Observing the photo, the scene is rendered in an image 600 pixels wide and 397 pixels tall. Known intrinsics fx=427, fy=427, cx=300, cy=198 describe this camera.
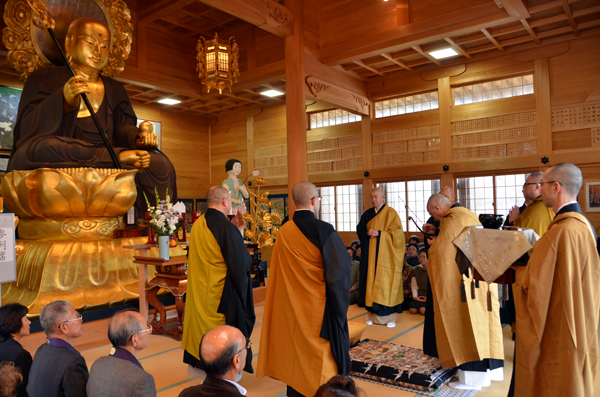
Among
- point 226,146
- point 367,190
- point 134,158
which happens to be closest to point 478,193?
point 367,190

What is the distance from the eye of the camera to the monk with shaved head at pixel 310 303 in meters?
2.56

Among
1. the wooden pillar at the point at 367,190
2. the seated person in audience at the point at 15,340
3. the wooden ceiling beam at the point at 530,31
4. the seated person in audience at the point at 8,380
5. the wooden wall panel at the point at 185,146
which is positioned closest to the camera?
the seated person in audience at the point at 8,380

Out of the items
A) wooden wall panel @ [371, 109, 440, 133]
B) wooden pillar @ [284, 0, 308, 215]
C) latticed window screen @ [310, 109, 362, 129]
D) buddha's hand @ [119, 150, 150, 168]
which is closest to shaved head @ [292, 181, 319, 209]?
buddha's hand @ [119, 150, 150, 168]

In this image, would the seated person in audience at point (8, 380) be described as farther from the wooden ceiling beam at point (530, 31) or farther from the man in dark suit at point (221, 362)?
the wooden ceiling beam at point (530, 31)

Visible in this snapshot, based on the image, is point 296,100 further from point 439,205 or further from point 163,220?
point 439,205

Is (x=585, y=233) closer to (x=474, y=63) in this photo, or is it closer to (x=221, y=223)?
(x=221, y=223)

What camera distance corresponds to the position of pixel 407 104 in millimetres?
8820

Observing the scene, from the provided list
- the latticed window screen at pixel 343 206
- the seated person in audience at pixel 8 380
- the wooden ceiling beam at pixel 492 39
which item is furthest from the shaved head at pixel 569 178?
the latticed window screen at pixel 343 206

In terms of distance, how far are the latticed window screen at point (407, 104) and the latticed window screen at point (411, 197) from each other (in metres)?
1.48

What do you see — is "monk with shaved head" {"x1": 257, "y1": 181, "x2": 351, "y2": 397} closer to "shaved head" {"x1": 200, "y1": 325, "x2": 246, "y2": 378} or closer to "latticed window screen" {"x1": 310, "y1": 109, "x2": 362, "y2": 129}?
"shaved head" {"x1": 200, "y1": 325, "x2": 246, "y2": 378}

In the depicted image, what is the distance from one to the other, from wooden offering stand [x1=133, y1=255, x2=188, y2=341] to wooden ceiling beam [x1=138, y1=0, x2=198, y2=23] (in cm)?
489

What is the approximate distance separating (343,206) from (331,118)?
82.3 inches

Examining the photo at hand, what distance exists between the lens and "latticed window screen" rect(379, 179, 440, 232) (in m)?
8.60

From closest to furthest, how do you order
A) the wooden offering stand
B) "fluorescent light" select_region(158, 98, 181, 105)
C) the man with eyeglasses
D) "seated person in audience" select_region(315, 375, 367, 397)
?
"seated person in audience" select_region(315, 375, 367, 397)
the man with eyeglasses
the wooden offering stand
"fluorescent light" select_region(158, 98, 181, 105)
